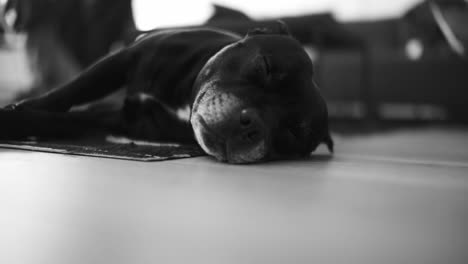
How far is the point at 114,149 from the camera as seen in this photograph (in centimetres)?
166

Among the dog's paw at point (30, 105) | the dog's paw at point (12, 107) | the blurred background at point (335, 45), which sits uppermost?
the dog's paw at point (12, 107)

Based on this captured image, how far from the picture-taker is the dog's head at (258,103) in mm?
1428

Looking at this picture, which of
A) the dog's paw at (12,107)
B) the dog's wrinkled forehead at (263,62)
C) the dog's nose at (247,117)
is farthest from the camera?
the dog's paw at (12,107)

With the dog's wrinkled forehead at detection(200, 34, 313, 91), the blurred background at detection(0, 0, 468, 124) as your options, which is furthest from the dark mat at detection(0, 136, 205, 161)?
the blurred background at detection(0, 0, 468, 124)

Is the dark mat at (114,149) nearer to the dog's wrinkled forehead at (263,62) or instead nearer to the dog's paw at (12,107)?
the dog's paw at (12,107)

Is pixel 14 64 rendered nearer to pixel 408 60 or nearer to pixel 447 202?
pixel 408 60

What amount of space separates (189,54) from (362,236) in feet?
4.17

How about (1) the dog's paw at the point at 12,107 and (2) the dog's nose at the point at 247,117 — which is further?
(1) the dog's paw at the point at 12,107

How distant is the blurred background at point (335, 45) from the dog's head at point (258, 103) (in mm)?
1909

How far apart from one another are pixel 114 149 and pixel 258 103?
0.51 m

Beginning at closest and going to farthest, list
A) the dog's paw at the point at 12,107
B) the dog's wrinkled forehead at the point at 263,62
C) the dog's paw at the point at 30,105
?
the dog's wrinkled forehead at the point at 263,62 → the dog's paw at the point at 12,107 → the dog's paw at the point at 30,105

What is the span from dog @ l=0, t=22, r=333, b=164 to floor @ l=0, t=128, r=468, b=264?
0.36 ft

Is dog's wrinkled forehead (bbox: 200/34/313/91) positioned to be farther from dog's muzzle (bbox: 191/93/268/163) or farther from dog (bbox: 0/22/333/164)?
dog's muzzle (bbox: 191/93/268/163)

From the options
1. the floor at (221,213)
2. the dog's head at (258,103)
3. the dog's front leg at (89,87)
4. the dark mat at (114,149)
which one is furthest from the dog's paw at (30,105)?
the dog's head at (258,103)
